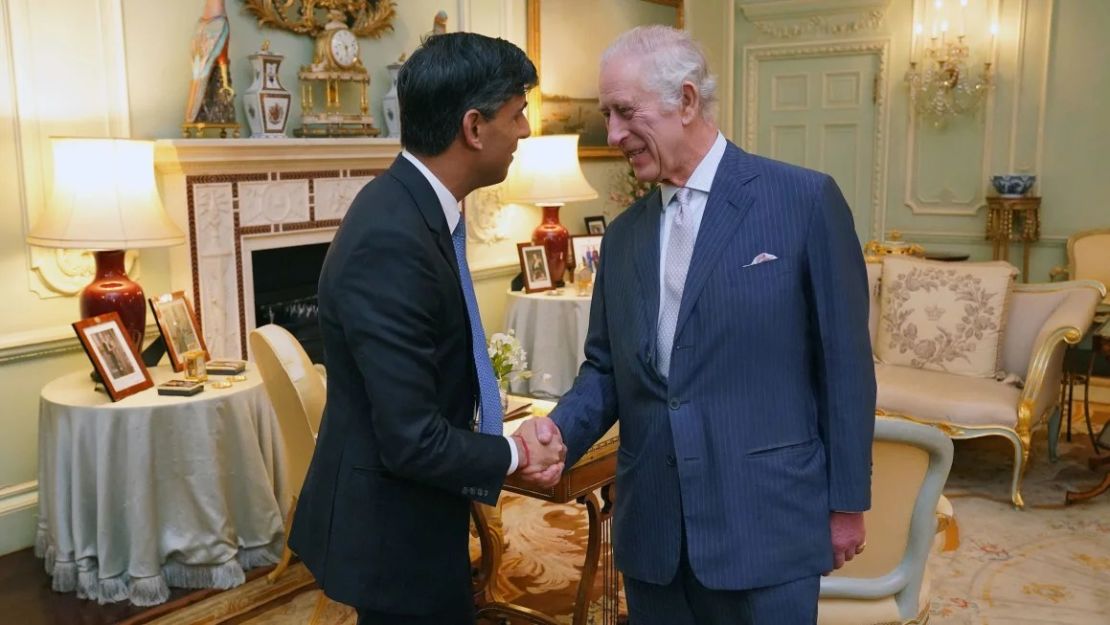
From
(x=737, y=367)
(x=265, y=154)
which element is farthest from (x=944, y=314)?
(x=737, y=367)

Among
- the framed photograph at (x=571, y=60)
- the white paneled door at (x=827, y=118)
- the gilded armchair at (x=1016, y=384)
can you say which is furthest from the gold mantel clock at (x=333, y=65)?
the white paneled door at (x=827, y=118)

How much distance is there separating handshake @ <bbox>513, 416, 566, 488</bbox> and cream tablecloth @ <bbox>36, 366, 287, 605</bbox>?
6.01 ft

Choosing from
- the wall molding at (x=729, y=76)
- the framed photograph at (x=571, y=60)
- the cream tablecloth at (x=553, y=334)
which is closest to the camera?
the cream tablecloth at (x=553, y=334)

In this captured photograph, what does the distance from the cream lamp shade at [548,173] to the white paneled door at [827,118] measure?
2.55 meters

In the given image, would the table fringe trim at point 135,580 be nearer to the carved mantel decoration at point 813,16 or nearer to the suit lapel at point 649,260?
the suit lapel at point 649,260

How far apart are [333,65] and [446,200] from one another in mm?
3312

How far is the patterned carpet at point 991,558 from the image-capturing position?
3223 mm

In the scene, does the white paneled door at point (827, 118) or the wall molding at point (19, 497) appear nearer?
the wall molding at point (19, 497)

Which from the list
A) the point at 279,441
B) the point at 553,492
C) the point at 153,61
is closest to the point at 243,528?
the point at 279,441

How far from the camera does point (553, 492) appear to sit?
8.46 feet

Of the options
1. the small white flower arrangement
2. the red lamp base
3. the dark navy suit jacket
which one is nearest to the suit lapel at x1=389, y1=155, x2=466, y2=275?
the dark navy suit jacket

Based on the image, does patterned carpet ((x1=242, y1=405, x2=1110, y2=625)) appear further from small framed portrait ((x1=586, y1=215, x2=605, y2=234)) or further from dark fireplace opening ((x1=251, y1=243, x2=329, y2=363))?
small framed portrait ((x1=586, y1=215, x2=605, y2=234))

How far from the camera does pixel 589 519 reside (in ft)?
9.44

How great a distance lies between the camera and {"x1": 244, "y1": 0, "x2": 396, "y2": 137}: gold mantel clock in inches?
181
